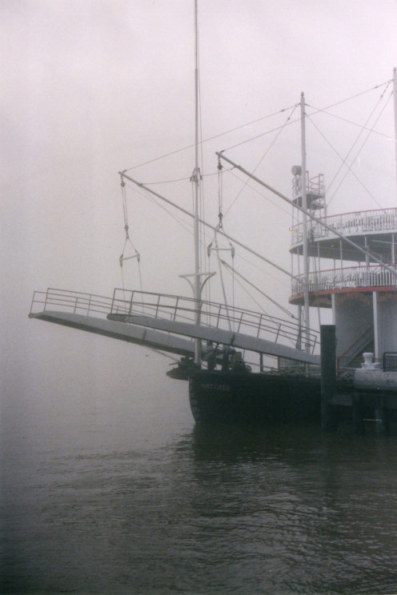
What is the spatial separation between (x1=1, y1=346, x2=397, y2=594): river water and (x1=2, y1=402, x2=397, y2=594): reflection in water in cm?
2

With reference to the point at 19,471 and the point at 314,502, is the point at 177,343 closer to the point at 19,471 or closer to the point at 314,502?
→ the point at 19,471

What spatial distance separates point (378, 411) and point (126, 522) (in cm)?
1080

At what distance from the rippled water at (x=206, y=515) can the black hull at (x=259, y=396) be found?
1.27 m

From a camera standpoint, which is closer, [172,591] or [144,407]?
[172,591]

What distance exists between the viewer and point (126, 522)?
11.3 m

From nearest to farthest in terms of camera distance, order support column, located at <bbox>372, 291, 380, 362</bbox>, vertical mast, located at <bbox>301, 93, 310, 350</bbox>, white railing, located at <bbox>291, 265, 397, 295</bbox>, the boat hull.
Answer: the boat hull < support column, located at <bbox>372, 291, 380, 362</bbox> < white railing, located at <bbox>291, 265, 397, 295</bbox> < vertical mast, located at <bbox>301, 93, 310, 350</bbox>

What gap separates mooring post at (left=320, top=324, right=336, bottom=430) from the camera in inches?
817

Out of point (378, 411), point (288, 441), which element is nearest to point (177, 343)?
point (288, 441)

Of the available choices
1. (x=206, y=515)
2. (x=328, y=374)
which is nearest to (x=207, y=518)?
(x=206, y=515)

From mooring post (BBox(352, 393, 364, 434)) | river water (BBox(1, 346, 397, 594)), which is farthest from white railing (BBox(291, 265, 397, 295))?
river water (BBox(1, 346, 397, 594))

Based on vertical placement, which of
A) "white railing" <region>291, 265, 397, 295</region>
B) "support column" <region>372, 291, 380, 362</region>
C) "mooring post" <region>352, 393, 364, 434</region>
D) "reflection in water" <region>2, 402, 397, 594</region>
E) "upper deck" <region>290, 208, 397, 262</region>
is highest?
"upper deck" <region>290, 208, 397, 262</region>

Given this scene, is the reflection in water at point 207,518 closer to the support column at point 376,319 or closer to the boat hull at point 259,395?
the boat hull at point 259,395

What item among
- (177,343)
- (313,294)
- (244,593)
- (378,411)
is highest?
(313,294)

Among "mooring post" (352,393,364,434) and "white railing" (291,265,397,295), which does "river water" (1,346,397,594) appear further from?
"white railing" (291,265,397,295)
